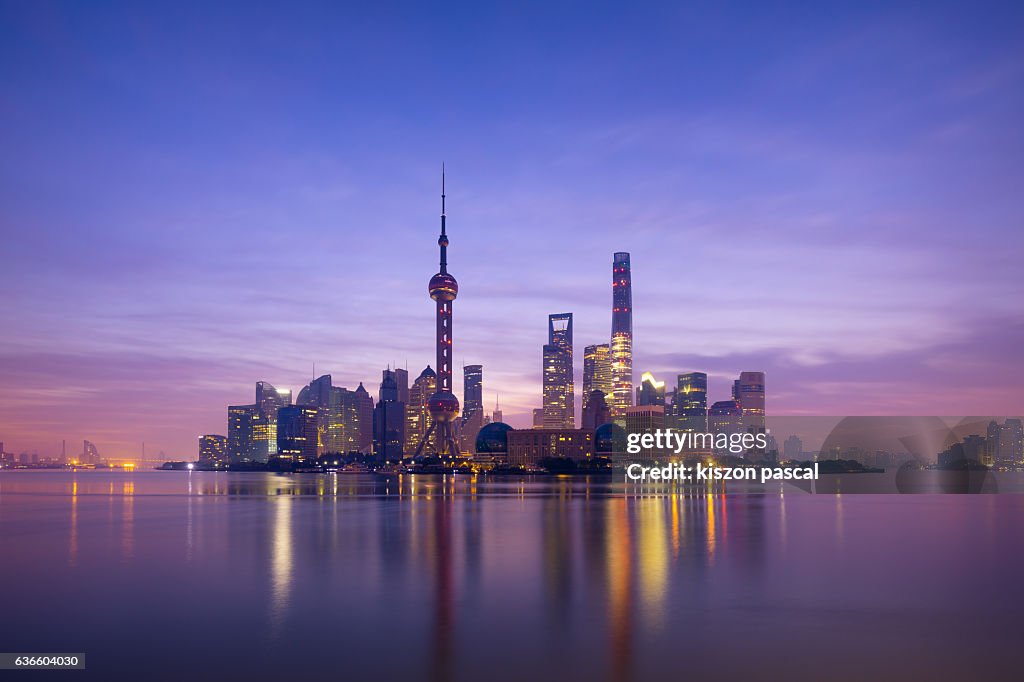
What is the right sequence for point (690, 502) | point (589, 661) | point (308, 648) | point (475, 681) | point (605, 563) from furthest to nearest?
1. point (690, 502)
2. point (605, 563)
3. point (308, 648)
4. point (589, 661)
5. point (475, 681)

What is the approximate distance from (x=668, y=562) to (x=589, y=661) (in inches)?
918

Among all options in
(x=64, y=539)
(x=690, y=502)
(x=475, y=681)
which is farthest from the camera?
(x=690, y=502)

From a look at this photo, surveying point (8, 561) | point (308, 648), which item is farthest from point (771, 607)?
point (8, 561)

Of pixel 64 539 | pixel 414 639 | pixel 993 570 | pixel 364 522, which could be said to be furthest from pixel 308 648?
pixel 364 522

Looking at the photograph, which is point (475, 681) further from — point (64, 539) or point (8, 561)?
point (64, 539)

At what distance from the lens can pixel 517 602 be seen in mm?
33969

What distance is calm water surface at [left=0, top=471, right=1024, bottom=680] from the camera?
24.3 metres

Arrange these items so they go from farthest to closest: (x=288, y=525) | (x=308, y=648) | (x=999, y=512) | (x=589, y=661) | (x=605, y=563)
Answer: (x=999, y=512) < (x=288, y=525) < (x=605, y=563) < (x=308, y=648) < (x=589, y=661)

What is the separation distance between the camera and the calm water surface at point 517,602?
24297 mm

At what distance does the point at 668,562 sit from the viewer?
152ft

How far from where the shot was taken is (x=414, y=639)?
2738 cm

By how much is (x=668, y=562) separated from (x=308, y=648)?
2565cm

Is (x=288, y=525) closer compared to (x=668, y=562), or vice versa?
(x=668, y=562)

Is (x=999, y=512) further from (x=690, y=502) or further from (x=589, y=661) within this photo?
(x=589, y=661)
